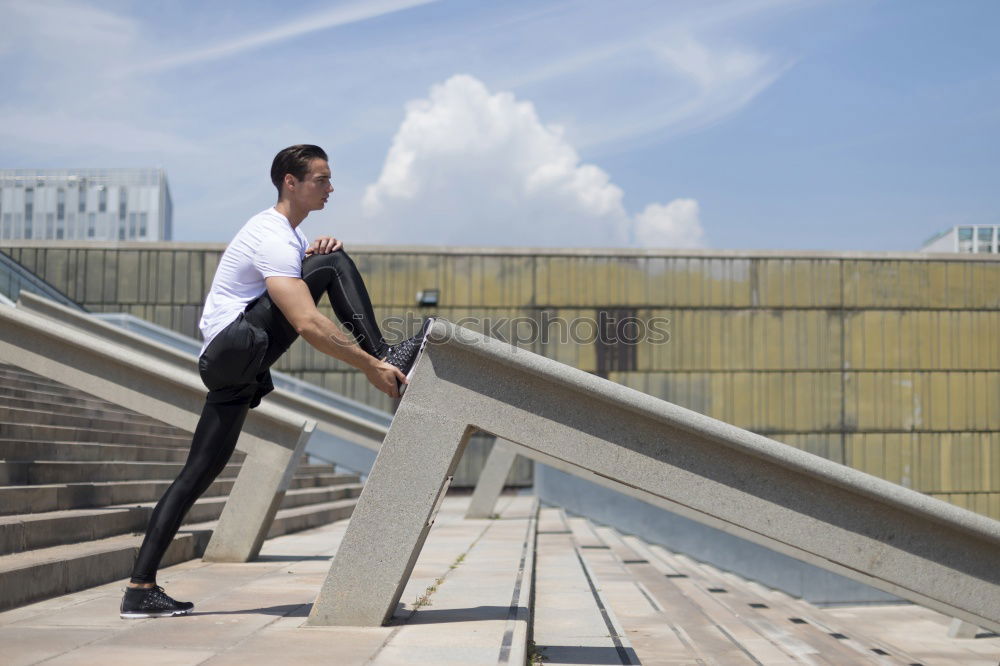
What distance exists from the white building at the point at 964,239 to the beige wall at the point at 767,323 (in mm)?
23298

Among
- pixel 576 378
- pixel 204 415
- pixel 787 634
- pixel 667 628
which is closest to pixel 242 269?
pixel 204 415

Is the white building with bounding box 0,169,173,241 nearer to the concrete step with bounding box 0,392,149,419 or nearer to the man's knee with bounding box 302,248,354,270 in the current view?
the concrete step with bounding box 0,392,149,419

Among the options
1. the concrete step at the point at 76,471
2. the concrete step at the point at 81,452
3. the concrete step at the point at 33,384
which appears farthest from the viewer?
the concrete step at the point at 33,384

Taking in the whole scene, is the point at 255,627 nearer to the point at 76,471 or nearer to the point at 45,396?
the point at 76,471

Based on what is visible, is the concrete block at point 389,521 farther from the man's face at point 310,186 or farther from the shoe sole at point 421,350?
the man's face at point 310,186

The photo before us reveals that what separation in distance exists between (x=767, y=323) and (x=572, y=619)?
20215mm

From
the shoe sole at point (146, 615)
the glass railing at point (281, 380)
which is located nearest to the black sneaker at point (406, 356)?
the shoe sole at point (146, 615)

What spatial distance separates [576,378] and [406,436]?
26.3 inches

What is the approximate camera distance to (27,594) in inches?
155

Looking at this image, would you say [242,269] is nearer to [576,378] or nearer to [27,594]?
[576,378]

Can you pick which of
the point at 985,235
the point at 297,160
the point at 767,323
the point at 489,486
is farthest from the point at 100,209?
the point at 297,160

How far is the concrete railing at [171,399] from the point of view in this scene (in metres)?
5.48

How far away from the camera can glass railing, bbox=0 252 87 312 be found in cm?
1297

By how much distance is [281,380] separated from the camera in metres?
17.6
